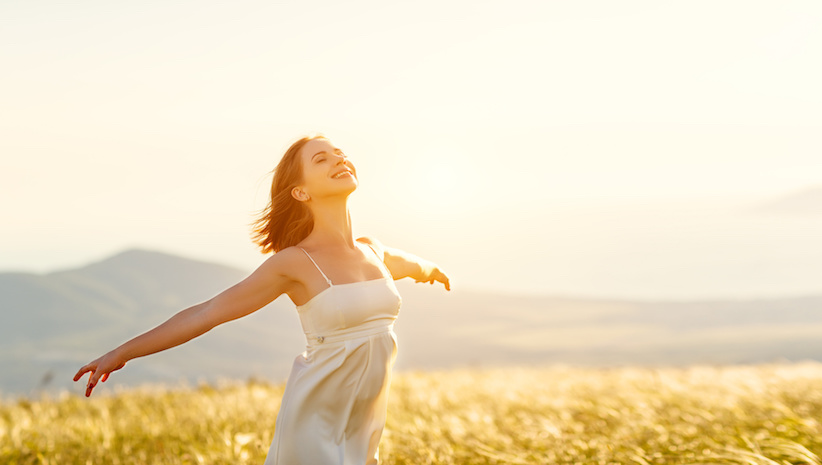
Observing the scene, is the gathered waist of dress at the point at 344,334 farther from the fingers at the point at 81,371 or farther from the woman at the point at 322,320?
the fingers at the point at 81,371

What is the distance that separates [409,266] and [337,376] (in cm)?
107

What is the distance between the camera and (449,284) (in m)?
5.17

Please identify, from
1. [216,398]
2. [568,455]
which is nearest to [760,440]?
[568,455]

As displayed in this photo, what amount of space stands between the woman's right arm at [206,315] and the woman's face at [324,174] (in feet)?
1.29

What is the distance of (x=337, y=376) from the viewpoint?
4000 mm

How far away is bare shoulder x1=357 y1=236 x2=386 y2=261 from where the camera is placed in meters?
4.65

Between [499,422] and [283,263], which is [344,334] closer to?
[283,263]

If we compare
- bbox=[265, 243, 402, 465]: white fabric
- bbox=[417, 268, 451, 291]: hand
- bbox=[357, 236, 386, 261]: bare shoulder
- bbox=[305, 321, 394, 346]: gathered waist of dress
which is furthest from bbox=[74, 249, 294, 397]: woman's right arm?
bbox=[417, 268, 451, 291]: hand

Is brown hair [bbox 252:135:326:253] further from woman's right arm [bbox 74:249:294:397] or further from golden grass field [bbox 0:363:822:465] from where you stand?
golden grass field [bbox 0:363:822:465]

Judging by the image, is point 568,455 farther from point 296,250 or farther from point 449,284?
point 296,250

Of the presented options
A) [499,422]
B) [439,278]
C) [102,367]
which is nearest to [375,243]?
[439,278]

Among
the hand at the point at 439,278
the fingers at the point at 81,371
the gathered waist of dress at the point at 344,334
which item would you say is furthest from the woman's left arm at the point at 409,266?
the fingers at the point at 81,371

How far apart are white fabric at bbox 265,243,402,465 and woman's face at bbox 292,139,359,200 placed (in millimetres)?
413

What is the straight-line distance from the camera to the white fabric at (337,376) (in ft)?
13.0
